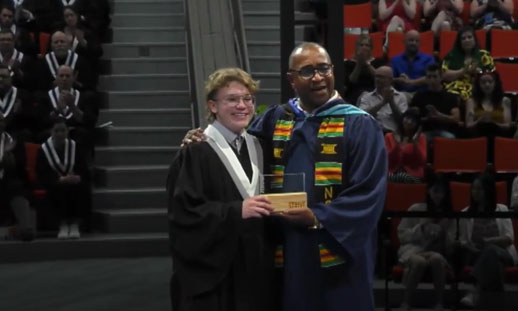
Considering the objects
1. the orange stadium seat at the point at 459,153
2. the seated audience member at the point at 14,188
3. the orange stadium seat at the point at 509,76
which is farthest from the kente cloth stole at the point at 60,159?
the orange stadium seat at the point at 509,76

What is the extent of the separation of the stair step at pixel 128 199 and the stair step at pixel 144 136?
1.10m

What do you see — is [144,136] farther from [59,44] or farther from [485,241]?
[485,241]

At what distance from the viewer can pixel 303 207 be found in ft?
20.3

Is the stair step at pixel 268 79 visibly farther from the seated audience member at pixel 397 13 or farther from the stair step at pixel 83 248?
the stair step at pixel 83 248

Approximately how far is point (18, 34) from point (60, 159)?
2.79 m

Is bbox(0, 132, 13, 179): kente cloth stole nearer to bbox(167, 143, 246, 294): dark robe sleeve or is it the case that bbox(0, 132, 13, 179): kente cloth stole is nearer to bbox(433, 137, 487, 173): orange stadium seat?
bbox(433, 137, 487, 173): orange stadium seat

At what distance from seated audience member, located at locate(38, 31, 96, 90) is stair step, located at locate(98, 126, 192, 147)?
2.05 ft

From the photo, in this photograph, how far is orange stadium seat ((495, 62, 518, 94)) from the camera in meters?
15.4

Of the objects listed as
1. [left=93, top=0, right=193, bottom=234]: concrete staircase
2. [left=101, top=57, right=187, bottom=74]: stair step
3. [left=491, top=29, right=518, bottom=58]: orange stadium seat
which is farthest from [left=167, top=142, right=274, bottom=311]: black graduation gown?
[left=101, top=57, right=187, bottom=74]: stair step

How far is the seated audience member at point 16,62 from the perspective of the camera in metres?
15.4

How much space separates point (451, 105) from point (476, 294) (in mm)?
3411

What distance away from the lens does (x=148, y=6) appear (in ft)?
58.7

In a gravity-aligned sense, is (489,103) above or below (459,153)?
above

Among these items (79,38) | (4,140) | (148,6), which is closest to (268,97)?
(79,38)
